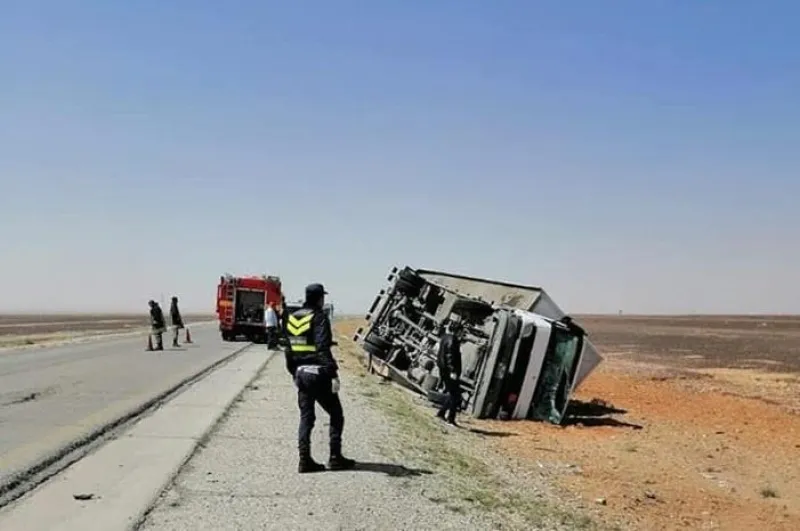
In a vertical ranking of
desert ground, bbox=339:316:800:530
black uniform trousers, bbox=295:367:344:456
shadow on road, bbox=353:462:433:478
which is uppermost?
black uniform trousers, bbox=295:367:344:456

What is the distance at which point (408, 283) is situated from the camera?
2189 centimetres

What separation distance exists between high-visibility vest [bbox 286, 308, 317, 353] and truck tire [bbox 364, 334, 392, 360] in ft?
43.4

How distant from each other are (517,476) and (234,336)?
103 ft

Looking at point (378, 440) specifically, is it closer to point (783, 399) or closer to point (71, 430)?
point (71, 430)

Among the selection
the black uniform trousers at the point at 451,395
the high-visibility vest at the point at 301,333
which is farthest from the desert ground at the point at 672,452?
the high-visibility vest at the point at 301,333

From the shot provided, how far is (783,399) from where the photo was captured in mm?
24812

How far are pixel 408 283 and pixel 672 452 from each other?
28.5ft

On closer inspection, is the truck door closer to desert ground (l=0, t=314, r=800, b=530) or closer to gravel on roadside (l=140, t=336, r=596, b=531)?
desert ground (l=0, t=314, r=800, b=530)

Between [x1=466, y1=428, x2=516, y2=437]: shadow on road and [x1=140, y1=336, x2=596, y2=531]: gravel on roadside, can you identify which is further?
[x1=466, y1=428, x2=516, y2=437]: shadow on road

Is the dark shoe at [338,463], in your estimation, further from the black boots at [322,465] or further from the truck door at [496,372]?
the truck door at [496,372]

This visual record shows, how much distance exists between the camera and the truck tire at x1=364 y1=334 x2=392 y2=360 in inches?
853

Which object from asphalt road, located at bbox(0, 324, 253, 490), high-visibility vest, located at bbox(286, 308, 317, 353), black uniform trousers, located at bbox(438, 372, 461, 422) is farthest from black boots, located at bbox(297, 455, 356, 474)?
black uniform trousers, located at bbox(438, 372, 461, 422)

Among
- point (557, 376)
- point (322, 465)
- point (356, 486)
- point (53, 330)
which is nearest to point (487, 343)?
point (557, 376)

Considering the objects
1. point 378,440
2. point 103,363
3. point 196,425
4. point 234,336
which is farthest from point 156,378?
point 234,336
